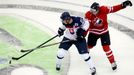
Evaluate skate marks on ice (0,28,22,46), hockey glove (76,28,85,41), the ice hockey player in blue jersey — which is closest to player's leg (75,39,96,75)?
the ice hockey player in blue jersey

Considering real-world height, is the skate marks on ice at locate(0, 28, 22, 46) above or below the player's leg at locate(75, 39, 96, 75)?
below

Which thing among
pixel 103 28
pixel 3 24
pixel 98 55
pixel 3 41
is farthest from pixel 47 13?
pixel 103 28

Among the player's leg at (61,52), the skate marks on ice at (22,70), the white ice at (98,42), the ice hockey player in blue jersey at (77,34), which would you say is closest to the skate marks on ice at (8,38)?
the white ice at (98,42)

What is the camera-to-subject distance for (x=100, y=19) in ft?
22.6

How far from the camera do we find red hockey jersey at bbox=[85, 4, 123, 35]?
272 inches

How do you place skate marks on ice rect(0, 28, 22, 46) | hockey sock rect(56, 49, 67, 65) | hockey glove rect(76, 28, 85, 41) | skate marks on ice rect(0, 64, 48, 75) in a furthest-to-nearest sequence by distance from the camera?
skate marks on ice rect(0, 28, 22, 46) → skate marks on ice rect(0, 64, 48, 75) → hockey sock rect(56, 49, 67, 65) → hockey glove rect(76, 28, 85, 41)

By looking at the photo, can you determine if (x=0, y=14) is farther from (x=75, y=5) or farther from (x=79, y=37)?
(x=79, y=37)

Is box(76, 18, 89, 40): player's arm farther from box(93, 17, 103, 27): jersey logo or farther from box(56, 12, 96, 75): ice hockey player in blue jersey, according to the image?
box(93, 17, 103, 27): jersey logo

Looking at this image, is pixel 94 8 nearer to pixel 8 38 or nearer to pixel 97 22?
pixel 97 22

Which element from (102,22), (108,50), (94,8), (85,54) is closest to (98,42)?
(108,50)

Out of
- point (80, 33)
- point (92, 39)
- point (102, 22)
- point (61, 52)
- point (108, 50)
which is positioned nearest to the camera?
point (80, 33)

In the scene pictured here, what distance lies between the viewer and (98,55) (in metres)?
7.95

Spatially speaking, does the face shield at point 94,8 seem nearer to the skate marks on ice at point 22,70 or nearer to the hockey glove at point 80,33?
the hockey glove at point 80,33

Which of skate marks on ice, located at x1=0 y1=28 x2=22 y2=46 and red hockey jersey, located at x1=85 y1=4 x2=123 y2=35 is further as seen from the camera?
skate marks on ice, located at x1=0 y1=28 x2=22 y2=46
